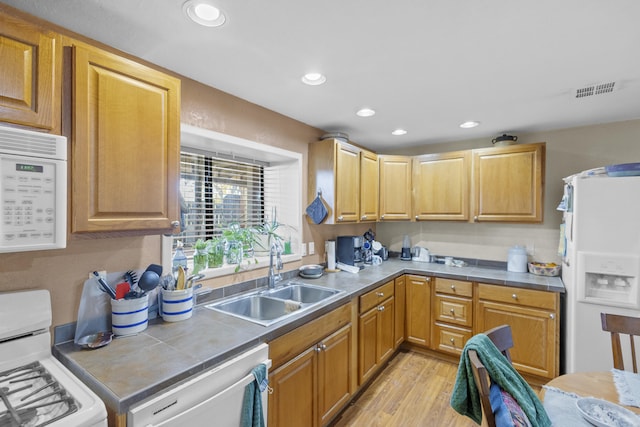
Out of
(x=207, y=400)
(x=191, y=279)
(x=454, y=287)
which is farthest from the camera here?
(x=454, y=287)

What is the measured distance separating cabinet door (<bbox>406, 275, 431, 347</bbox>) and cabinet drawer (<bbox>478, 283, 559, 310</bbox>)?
490mm

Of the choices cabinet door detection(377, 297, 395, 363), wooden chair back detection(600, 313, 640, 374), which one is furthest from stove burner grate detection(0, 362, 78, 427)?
wooden chair back detection(600, 313, 640, 374)

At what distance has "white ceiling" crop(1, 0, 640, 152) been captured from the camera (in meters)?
1.21

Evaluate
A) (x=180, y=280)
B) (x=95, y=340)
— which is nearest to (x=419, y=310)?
(x=180, y=280)

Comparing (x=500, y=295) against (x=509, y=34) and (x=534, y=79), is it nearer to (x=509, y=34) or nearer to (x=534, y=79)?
(x=534, y=79)

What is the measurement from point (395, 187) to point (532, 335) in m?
1.83

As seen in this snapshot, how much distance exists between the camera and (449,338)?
2.88 metres

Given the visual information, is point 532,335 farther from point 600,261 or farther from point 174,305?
point 174,305

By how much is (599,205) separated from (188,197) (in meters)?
2.79

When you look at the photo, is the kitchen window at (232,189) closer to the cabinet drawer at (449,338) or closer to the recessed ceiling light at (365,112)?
the recessed ceiling light at (365,112)

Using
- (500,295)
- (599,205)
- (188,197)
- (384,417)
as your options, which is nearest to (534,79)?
(599,205)

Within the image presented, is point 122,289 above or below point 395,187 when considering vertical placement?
below

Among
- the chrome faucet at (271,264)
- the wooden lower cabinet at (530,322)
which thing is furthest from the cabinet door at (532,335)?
the chrome faucet at (271,264)

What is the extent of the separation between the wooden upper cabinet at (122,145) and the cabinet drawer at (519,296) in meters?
2.62
